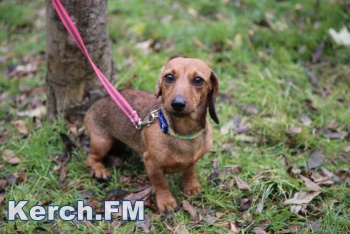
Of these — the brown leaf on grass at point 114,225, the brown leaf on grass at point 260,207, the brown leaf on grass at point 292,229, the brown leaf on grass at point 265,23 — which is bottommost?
the brown leaf on grass at point 292,229

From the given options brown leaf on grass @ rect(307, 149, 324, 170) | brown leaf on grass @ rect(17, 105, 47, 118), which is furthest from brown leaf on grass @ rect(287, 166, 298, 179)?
brown leaf on grass @ rect(17, 105, 47, 118)

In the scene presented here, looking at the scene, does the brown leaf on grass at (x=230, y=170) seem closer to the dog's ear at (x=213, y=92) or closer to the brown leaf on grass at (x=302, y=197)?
the brown leaf on grass at (x=302, y=197)

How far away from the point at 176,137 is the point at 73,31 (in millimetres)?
1445

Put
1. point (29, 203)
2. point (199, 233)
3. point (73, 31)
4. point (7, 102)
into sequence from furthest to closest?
1. point (7, 102)
2. point (73, 31)
3. point (29, 203)
4. point (199, 233)

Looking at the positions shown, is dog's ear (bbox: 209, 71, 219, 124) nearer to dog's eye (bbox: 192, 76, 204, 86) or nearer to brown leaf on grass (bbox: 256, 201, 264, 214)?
dog's eye (bbox: 192, 76, 204, 86)

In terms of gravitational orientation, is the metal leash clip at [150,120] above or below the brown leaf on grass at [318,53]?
above

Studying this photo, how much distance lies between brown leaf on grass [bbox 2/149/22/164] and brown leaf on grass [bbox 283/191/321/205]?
2627 millimetres

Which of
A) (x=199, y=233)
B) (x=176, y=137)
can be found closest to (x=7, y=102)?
(x=176, y=137)

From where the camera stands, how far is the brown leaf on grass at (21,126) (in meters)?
4.28

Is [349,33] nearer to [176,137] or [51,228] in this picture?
[176,137]

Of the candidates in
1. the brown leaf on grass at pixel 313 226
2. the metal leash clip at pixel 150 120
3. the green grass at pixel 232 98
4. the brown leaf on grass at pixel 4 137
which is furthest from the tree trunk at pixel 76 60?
the brown leaf on grass at pixel 313 226

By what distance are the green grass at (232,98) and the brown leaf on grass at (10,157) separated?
2.1 inches

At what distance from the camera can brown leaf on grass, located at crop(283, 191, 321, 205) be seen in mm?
3377

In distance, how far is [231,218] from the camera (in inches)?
131
